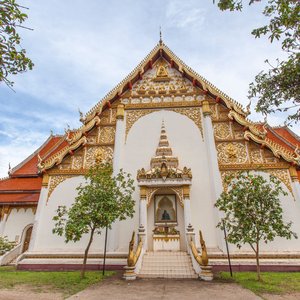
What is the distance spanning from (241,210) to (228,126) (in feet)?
17.9

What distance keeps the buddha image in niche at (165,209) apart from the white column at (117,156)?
183cm

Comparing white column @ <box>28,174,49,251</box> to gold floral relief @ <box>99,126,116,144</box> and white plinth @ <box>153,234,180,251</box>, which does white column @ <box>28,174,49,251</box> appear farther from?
white plinth @ <box>153,234,180,251</box>

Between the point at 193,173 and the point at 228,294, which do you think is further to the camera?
the point at 193,173

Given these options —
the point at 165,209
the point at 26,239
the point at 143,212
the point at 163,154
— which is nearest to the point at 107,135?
the point at 163,154

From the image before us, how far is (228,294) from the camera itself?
Result: 210 inches

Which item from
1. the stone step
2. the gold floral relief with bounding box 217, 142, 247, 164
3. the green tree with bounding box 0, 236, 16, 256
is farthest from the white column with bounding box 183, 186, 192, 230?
the green tree with bounding box 0, 236, 16, 256

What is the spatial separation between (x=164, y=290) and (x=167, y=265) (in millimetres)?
2451

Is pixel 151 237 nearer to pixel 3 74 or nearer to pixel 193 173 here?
pixel 193 173

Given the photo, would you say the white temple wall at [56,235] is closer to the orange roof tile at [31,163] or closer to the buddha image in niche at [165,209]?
the buddha image in niche at [165,209]

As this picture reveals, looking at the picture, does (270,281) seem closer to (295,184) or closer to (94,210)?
(295,184)

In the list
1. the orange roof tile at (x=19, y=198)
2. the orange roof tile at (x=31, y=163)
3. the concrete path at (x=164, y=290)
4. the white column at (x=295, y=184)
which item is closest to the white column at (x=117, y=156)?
the concrete path at (x=164, y=290)

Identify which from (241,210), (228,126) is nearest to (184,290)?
(241,210)

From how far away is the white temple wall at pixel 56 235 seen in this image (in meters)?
9.57

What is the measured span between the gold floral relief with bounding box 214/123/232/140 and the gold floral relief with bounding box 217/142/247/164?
0.44 m
